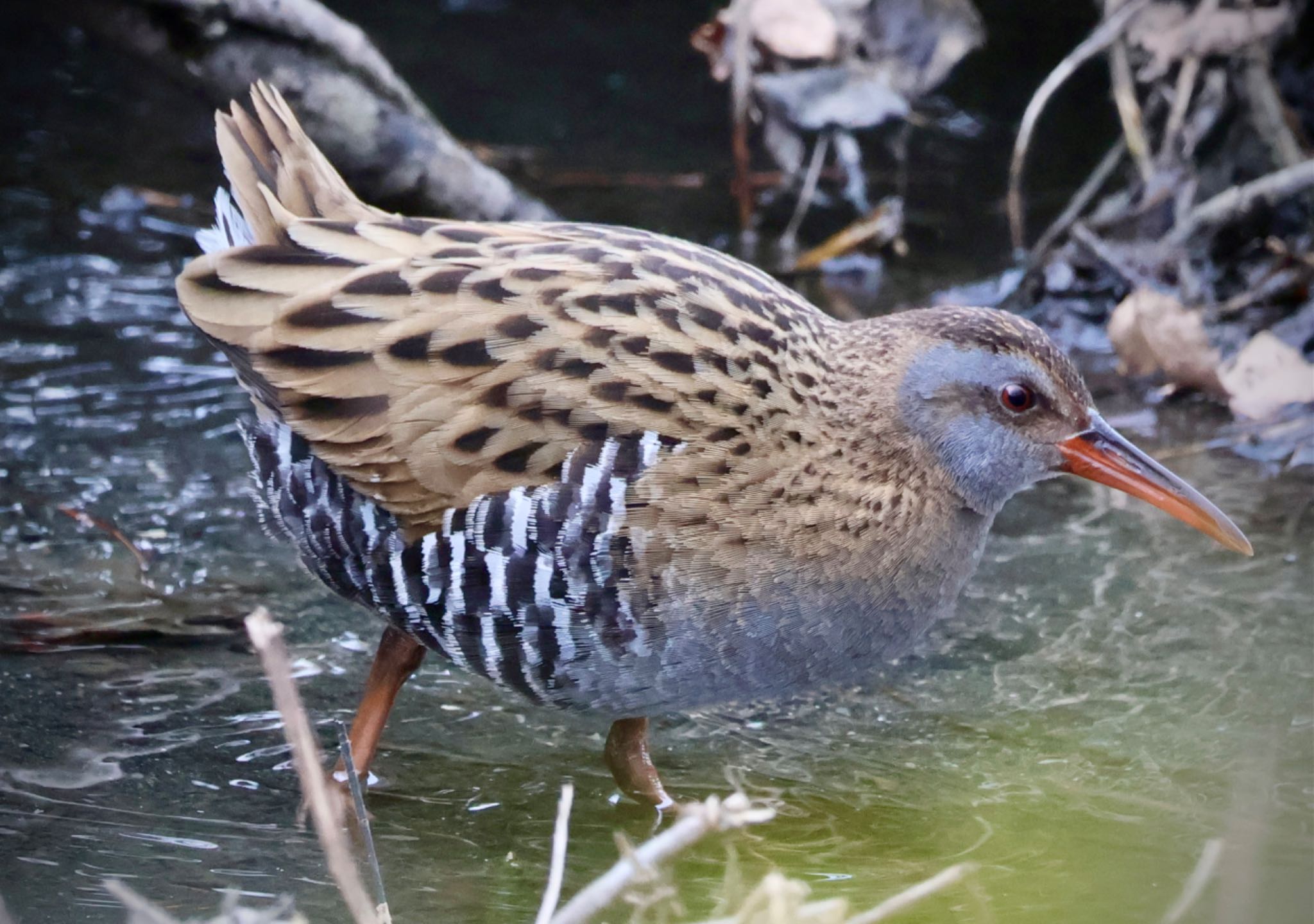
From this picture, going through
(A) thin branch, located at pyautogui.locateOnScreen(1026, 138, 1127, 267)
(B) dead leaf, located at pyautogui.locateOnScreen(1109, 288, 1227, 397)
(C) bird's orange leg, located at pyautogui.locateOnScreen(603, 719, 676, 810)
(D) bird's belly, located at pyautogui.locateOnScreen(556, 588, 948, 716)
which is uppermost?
(A) thin branch, located at pyautogui.locateOnScreen(1026, 138, 1127, 267)

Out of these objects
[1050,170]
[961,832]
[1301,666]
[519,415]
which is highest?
[1050,170]

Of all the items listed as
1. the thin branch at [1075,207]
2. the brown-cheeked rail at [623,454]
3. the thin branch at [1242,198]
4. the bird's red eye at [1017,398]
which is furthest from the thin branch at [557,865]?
the thin branch at [1075,207]

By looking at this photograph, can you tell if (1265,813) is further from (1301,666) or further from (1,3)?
(1,3)

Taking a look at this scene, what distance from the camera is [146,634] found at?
3701 mm

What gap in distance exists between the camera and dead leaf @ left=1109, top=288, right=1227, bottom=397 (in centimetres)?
500

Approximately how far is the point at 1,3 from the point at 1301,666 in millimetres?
6622

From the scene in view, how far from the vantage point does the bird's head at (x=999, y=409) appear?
3.14 meters

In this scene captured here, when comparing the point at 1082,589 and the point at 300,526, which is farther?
the point at 1082,589

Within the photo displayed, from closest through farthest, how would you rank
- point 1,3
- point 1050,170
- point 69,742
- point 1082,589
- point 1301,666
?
point 69,742, point 1301,666, point 1082,589, point 1050,170, point 1,3

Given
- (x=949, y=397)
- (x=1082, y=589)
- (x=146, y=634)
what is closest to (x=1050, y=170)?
(x=1082, y=589)

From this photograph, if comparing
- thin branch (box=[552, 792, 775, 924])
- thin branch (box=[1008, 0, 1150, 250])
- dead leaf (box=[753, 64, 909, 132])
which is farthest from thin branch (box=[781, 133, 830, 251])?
thin branch (box=[552, 792, 775, 924])

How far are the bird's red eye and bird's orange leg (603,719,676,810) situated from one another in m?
0.95

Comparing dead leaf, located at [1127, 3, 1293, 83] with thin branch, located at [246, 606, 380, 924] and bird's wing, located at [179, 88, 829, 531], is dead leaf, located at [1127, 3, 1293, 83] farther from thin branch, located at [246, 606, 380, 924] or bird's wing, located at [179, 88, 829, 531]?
thin branch, located at [246, 606, 380, 924]

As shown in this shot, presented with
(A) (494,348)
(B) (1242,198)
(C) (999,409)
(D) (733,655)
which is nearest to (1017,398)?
(C) (999,409)
